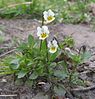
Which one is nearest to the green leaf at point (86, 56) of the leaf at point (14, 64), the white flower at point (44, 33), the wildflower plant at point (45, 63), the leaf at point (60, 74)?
the wildflower plant at point (45, 63)

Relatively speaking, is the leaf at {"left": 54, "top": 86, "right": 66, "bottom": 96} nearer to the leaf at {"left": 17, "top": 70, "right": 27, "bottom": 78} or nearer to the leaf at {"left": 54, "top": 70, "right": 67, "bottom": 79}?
the leaf at {"left": 54, "top": 70, "right": 67, "bottom": 79}

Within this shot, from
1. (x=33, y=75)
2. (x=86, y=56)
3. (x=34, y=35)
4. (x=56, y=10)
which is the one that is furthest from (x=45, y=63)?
(x=56, y=10)

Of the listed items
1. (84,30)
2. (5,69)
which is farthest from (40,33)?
(84,30)

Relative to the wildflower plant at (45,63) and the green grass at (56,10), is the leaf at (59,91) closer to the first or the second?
the wildflower plant at (45,63)

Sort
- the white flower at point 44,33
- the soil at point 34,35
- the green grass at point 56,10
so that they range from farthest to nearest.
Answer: the green grass at point 56,10
the soil at point 34,35
the white flower at point 44,33

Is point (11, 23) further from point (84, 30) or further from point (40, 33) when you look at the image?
point (40, 33)

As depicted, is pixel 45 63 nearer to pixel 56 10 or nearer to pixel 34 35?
pixel 34 35

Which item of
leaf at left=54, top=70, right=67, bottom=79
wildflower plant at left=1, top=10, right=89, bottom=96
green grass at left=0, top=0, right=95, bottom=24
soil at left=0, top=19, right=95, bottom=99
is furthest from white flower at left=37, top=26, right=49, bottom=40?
green grass at left=0, top=0, right=95, bottom=24
